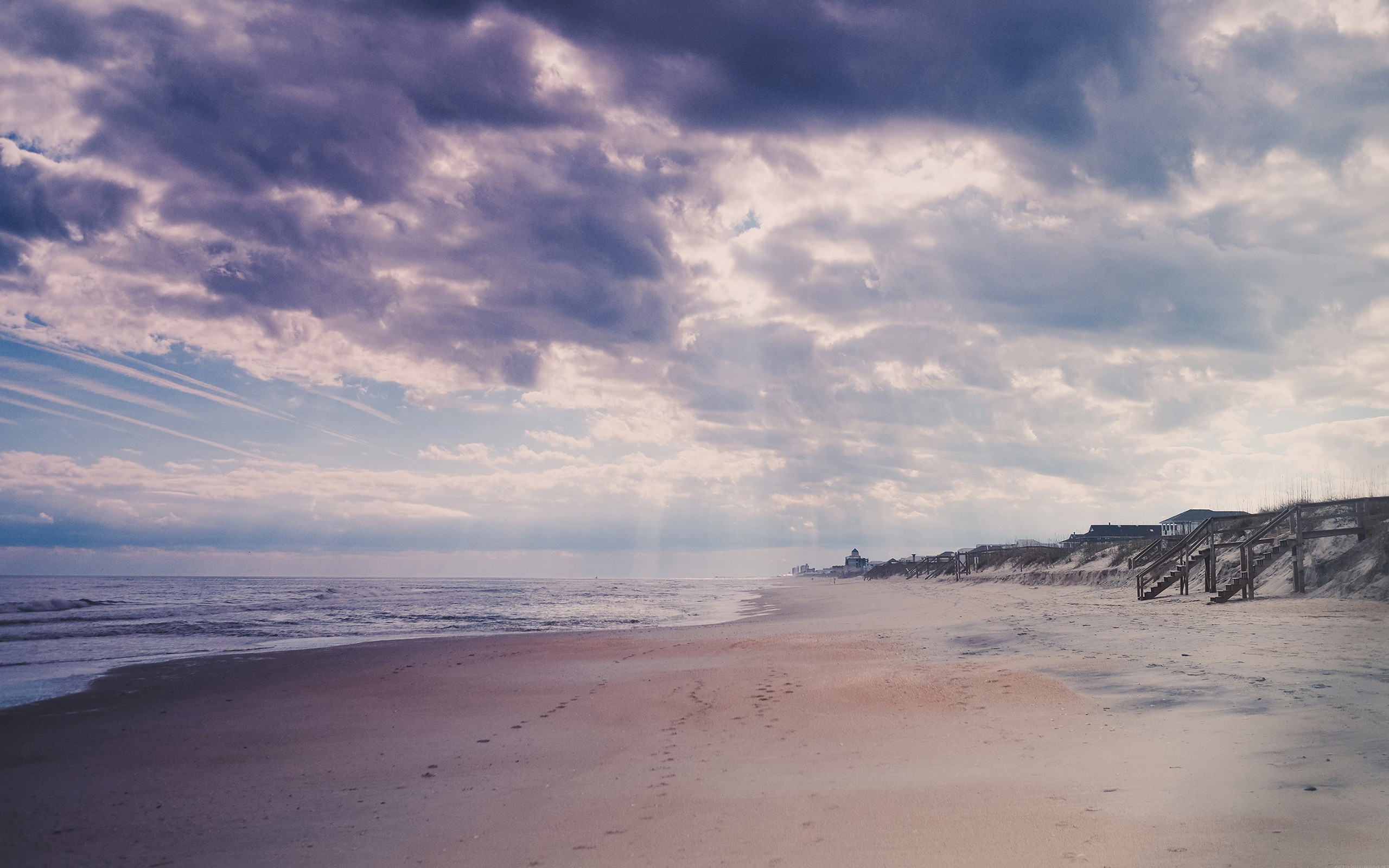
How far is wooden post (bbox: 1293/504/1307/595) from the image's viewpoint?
20.8 metres

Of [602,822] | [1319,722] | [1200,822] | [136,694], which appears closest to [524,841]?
[602,822]

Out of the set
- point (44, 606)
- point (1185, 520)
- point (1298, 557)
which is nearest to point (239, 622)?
point (44, 606)

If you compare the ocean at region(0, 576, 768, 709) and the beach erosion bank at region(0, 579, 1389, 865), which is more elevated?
the beach erosion bank at region(0, 579, 1389, 865)

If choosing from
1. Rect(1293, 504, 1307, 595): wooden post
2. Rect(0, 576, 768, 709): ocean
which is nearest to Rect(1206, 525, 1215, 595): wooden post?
Rect(1293, 504, 1307, 595): wooden post

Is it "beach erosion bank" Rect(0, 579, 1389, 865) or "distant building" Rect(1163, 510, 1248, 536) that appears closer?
"beach erosion bank" Rect(0, 579, 1389, 865)

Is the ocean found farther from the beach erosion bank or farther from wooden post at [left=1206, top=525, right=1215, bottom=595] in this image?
wooden post at [left=1206, top=525, right=1215, bottom=595]

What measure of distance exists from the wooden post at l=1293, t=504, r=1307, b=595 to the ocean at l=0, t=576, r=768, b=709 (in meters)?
22.3

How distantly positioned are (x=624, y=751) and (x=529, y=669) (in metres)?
8.74

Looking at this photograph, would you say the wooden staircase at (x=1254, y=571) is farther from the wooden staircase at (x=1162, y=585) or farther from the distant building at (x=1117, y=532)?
the distant building at (x=1117, y=532)

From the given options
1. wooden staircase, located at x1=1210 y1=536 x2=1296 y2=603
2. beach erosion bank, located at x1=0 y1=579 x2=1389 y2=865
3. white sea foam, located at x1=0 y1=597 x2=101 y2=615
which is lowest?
white sea foam, located at x1=0 y1=597 x2=101 y2=615

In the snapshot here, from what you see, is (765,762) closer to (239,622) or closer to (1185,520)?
(239,622)

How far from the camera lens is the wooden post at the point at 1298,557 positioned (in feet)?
68.1

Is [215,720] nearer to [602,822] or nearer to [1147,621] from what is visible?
[602,822]

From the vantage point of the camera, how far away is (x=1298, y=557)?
68.6ft
